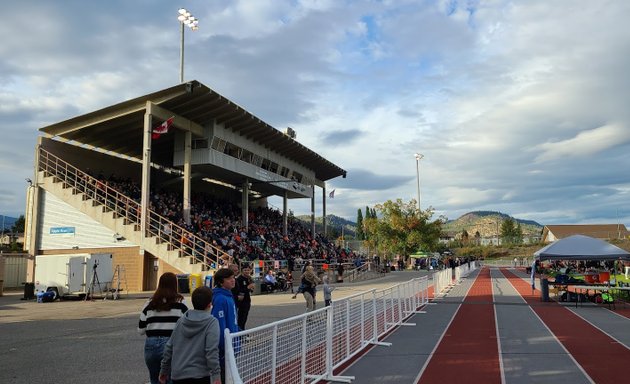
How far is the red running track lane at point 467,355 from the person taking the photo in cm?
761

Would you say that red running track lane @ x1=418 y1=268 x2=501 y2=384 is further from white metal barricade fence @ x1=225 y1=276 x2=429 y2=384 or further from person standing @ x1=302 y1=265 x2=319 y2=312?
person standing @ x1=302 y1=265 x2=319 y2=312

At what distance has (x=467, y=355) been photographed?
9.27 metres

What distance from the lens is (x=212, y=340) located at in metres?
4.27

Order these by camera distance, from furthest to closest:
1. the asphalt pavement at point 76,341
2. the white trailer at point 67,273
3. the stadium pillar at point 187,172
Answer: the stadium pillar at point 187,172 → the white trailer at point 67,273 → the asphalt pavement at point 76,341

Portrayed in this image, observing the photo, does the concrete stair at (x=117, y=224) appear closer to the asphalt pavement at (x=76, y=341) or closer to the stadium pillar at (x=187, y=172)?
the stadium pillar at (x=187, y=172)

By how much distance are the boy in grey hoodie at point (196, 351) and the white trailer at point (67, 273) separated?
769 inches

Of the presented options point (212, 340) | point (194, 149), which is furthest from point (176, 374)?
point (194, 149)

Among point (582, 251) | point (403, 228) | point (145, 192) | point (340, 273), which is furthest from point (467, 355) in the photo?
point (403, 228)

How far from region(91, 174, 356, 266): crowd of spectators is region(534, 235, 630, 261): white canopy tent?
15008 mm

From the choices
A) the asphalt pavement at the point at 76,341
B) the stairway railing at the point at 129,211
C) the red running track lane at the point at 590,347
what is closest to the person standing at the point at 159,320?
the asphalt pavement at the point at 76,341

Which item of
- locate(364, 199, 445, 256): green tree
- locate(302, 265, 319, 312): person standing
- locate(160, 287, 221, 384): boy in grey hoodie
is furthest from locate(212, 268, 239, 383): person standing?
locate(364, 199, 445, 256): green tree

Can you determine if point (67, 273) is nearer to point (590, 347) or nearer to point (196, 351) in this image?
point (590, 347)

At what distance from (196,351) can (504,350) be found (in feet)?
24.1

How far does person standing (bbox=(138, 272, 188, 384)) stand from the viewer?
500 centimetres
